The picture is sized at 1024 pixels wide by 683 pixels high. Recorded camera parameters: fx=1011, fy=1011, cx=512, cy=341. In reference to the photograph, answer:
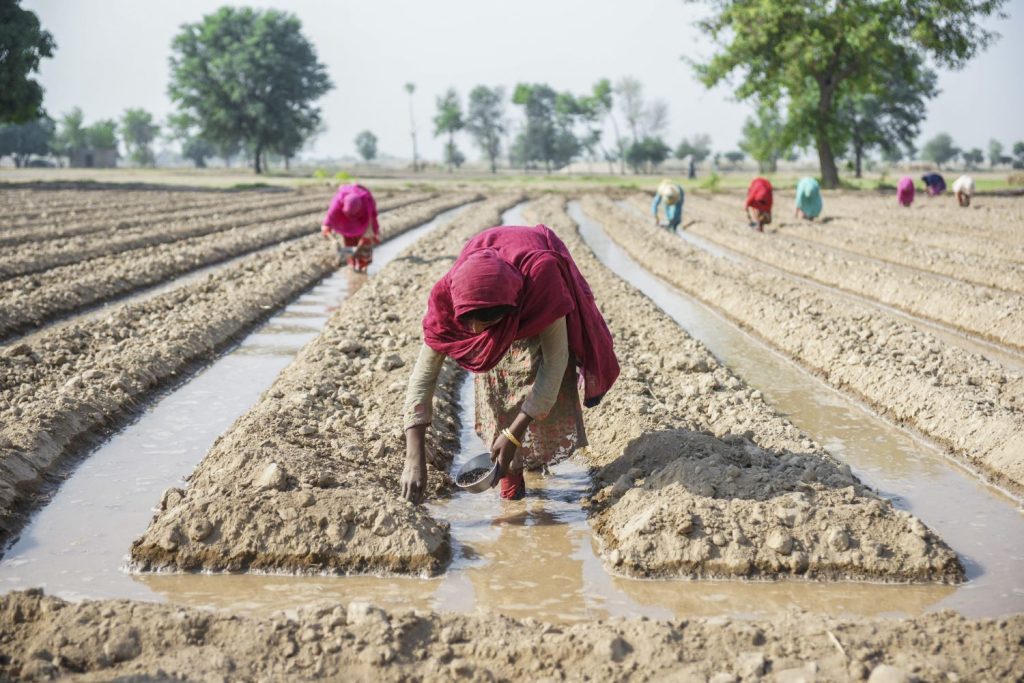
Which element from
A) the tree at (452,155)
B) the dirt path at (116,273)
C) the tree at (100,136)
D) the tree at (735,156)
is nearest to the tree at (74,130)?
the tree at (100,136)

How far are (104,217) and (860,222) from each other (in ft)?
47.8

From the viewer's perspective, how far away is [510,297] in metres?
3.70

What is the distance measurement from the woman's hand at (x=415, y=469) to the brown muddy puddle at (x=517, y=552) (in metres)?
0.31

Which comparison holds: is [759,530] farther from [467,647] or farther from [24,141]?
[24,141]

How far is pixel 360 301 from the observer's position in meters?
9.72

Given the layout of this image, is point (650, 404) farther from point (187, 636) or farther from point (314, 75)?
point (314, 75)

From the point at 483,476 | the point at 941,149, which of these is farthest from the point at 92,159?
the point at 941,149

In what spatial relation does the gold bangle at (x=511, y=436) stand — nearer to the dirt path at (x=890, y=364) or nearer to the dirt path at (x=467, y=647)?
the dirt path at (x=467, y=647)

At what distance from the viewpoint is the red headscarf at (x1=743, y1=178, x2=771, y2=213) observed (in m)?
17.9

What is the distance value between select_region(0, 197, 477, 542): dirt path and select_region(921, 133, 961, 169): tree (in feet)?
426

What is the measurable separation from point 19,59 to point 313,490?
3199 centimetres

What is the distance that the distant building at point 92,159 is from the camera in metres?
76.2

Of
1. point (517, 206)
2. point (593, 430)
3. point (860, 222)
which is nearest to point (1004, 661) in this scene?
point (593, 430)

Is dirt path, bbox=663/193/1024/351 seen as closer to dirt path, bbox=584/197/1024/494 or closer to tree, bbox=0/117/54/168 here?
dirt path, bbox=584/197/1024/494
